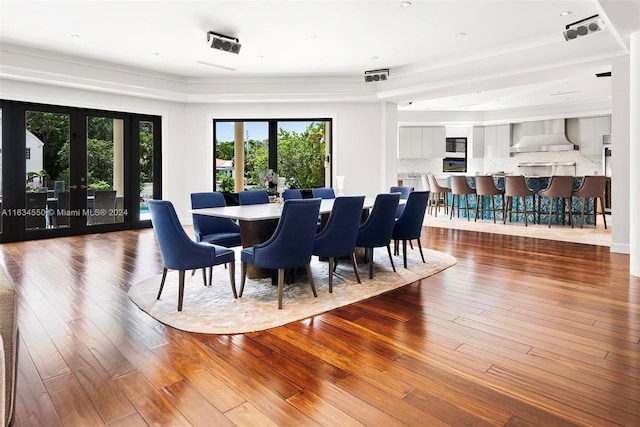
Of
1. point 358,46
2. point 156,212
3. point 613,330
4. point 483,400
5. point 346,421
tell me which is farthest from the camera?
point 358,46

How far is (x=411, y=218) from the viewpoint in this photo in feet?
15.5

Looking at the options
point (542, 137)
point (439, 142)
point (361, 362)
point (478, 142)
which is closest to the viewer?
point (361, 362)

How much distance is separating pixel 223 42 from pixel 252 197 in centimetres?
214

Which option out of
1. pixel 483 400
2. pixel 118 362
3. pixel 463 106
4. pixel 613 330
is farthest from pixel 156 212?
pixel 463 106

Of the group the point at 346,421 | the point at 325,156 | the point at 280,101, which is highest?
the point at 280,101

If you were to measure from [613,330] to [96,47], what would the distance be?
23.8 feet

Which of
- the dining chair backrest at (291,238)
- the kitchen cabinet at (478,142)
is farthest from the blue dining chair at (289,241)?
the kitchen cabinet at (478,142)

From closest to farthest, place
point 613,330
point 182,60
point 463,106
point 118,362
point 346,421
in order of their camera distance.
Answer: point 346,421 < point 118,362 < point 613,330 < point 182,60 < point 463,106

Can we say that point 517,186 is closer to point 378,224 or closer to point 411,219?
point 411,219

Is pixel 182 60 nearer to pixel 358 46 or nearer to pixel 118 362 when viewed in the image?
pixel 358 46

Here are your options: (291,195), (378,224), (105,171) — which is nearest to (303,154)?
(291,195)

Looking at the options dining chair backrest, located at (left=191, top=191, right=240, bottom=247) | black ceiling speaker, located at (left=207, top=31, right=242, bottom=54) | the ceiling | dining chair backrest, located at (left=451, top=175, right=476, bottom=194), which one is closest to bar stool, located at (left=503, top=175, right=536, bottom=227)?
dining chair backrest, located at (left=451, top=175, right=476, bottom=194)

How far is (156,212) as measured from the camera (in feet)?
10.8

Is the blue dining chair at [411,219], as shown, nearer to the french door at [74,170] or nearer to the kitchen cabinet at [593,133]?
A: the french door at [74,170]
